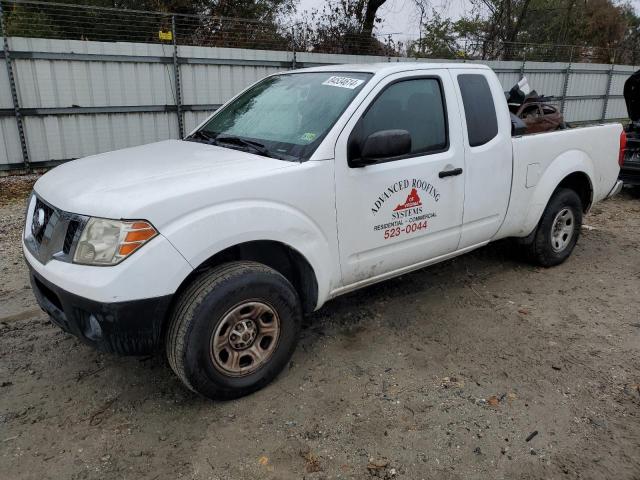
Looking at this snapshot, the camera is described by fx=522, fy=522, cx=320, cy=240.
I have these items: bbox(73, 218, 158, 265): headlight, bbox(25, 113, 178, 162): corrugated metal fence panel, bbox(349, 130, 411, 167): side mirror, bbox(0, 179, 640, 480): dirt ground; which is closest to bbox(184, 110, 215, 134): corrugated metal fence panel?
bbox(25, 113, 178, 162): corrugated metal fence panel

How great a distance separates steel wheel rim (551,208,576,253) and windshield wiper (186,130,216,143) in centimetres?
330

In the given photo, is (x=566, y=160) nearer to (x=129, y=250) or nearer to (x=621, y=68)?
(x=129, y=250)

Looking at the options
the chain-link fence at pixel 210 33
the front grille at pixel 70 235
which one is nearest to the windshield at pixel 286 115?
the front grille at pixel 70 235

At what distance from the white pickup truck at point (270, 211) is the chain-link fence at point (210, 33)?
6.28 meters

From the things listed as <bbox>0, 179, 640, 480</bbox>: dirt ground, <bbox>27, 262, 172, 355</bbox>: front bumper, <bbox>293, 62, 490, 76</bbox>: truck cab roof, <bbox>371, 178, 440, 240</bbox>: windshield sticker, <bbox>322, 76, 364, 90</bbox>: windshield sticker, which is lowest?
<bbox>0, 179, 640, 480</bbox>: dirt ground

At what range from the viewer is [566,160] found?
15.8 feet

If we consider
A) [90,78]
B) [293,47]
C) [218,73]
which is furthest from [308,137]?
[293,47]

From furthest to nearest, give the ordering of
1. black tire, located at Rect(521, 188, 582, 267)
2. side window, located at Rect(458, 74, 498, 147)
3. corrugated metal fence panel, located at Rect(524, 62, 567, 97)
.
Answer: corrugated metal fence panel, located at Rect(524, 62, 567, 97) → black tire, located at Rect(521, 188, 582, 267) → side window, located at Rect(458, 74, 498, 147)

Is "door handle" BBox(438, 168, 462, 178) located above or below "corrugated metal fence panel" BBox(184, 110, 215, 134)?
above

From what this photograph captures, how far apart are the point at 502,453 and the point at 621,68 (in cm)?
1984

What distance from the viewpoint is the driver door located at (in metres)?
3.27

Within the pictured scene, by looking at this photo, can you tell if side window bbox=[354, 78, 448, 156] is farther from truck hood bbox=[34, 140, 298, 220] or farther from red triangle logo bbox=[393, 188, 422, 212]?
truck hood bbox=[34, 140, 298, 220]

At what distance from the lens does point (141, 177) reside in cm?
285

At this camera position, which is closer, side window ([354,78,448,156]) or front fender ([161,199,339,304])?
front fender ([161,199,339,304])
